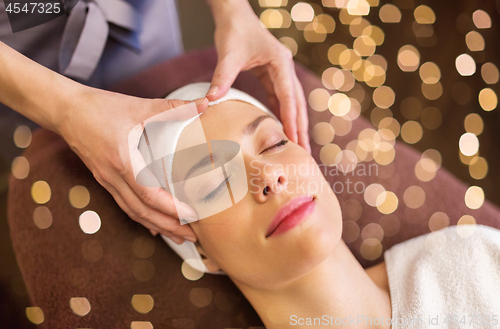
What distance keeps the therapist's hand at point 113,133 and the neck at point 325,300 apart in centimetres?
35

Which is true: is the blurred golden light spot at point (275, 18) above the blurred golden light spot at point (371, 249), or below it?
above

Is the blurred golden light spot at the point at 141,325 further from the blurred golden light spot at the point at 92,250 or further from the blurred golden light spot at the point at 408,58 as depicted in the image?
the blurred golden light spot at the point at 408,58

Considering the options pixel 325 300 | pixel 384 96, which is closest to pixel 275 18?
pixel 384 96

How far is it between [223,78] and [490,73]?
1860 millimetres

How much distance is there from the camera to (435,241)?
1032 mm

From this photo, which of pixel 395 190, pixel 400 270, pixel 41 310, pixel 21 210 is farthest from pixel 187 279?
pixel 395 190

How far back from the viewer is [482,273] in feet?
2.98

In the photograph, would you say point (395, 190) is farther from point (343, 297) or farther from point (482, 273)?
point (343, 297)

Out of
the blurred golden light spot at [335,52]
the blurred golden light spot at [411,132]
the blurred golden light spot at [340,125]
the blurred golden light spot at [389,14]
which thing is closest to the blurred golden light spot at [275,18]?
the blurred golden light spot at [335,52]

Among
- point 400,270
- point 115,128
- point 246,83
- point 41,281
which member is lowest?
point 400,270

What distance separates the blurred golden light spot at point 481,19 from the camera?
200 cm

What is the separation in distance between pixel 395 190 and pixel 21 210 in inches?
46.9

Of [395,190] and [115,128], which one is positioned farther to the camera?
[395,190]

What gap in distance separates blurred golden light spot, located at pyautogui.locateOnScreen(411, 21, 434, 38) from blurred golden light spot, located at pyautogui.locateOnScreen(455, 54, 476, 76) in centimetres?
24
